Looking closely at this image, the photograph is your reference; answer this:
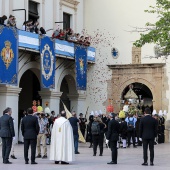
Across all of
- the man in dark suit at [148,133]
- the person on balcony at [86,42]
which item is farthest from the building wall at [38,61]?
the man in dark suit at [148,133]

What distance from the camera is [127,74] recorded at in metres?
33.0

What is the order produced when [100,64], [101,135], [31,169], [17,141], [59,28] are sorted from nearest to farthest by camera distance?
[31,169], [101,135], [17,141], [59,28], [100,64]

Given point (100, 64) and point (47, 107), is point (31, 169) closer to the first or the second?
point (47, 107)

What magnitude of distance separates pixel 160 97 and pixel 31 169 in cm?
1831

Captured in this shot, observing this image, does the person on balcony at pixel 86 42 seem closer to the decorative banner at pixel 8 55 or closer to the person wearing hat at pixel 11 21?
the decorative banner at pixel 8 55

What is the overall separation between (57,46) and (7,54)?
15.0ft

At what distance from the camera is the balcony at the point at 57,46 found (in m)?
26.3

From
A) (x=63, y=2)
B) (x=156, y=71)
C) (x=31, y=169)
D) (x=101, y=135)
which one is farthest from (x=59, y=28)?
(x=31, y=169)

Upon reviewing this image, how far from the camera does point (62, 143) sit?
16.3m

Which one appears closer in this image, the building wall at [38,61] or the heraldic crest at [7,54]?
the heraldic crest at [7,54]

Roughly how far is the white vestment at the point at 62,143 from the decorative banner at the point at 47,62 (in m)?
11.4

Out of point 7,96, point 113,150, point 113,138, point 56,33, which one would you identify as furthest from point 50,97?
point 113,150

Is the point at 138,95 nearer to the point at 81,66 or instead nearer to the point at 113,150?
the point at 81,66

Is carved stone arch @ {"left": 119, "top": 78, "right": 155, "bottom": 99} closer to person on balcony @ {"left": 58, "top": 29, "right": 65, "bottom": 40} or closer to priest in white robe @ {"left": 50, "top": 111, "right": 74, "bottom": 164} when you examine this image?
person on balcony @ {"left": 58, "top": 29, "right": 65, "bottom": 40}
